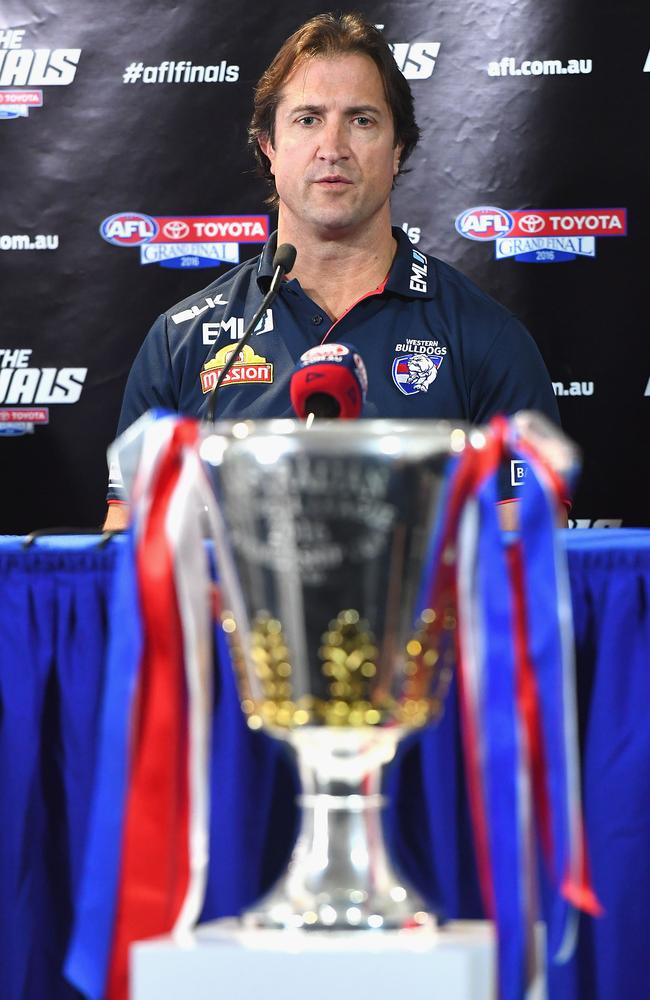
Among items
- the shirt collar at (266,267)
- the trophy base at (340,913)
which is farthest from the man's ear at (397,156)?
the trophy base at (340,913)

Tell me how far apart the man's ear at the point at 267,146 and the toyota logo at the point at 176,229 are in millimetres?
506

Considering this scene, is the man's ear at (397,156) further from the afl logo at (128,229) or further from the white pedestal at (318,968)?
the white pedestal at (318,968)

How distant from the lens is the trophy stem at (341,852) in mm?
878

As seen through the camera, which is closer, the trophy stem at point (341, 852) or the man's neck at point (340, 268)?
the trophy stem at point (341, 852)

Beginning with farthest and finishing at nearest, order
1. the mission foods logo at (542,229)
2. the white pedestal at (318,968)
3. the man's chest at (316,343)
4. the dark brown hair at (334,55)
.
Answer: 1. the mission foods logo at (542,229)
2. the dark brown hair at (334,55)
3. the man's chest at (316,343)
4. the white pedestal at (318,968)

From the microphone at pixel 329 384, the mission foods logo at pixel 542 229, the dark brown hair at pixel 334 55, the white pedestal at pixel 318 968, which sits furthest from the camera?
the mission foods logo at pixel 542 229

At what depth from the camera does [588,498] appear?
2857mm

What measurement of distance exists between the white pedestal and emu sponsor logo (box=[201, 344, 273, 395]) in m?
1.42

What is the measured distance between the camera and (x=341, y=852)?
0.90 metres

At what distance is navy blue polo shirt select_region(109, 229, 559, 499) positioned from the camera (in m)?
2.20

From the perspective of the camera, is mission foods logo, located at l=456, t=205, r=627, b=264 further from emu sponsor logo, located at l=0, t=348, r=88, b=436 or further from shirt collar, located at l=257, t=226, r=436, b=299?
emu sponsor logo, located at l=0, t=348, r=88, b=436

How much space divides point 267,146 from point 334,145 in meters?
0.21

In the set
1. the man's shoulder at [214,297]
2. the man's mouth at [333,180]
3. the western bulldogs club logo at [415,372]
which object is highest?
the man's mouth at [333,180]

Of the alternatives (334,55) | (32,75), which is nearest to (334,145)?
(334,55)
